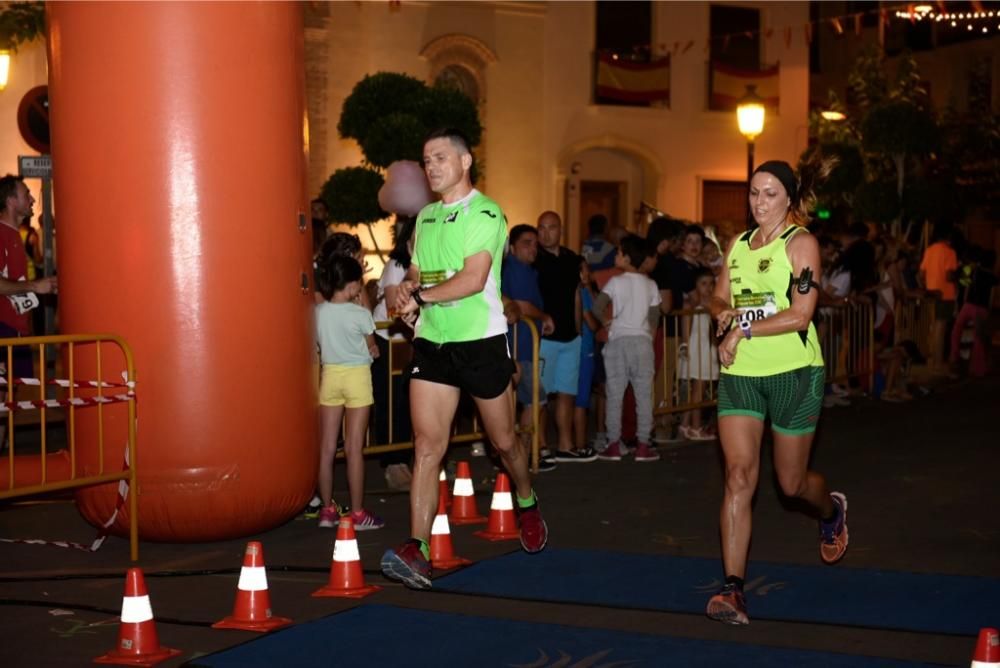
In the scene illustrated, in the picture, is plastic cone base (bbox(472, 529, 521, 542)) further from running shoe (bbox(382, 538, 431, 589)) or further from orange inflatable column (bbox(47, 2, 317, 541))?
running shoe (bbox(382, 538, 431, 589))

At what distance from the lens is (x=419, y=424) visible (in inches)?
284

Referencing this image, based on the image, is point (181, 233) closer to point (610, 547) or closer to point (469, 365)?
point (469, 365)

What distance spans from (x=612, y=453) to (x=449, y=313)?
495cm

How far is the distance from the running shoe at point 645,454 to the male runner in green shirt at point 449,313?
465cm

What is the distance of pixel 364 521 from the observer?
8.83 meters

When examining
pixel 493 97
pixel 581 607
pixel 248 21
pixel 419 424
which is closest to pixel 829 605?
pixel 581 607

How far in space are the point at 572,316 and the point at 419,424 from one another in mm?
4402

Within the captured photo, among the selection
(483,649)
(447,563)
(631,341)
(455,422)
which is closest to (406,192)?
(455,422)

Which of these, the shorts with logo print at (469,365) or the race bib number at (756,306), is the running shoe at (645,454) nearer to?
the shorts with logo print at (469,365)

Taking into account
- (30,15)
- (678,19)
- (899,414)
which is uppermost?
(678,19)

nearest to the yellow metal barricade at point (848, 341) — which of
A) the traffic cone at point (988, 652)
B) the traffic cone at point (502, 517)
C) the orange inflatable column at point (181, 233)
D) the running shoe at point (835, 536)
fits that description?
the traffic cone at point (502, 517)

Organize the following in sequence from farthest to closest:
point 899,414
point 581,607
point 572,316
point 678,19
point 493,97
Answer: point 678,19, point 493,97, point 899,414, point 572,316, point 581,607

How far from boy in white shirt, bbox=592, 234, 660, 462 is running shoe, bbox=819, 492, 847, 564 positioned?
14.0 ft

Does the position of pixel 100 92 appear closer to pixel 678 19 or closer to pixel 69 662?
pixel 69 662
